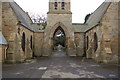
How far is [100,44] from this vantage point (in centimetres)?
1923

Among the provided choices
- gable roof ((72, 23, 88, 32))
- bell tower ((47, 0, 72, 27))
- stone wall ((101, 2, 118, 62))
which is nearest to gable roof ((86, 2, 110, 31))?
stone wall ((101, 2, 118, 62))

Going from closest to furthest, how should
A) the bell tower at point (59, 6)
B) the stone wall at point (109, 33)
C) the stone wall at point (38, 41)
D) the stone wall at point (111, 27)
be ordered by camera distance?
the stone wall at point (109, 33) → the stone wall at point (111, 27) → the stone wall at point (38, 41) → the bell tower at point (59, 6)

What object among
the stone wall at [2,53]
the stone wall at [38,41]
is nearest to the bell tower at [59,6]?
the stone wall at [38,41]

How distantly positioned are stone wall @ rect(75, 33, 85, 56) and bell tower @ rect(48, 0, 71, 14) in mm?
5540

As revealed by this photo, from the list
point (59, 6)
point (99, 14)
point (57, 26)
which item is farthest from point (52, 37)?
point (99, 14)

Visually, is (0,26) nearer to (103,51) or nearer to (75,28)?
(103,51)

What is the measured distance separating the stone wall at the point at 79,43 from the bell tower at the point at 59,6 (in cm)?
554

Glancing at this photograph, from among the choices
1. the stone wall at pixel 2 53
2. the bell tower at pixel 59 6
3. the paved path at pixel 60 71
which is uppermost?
the bell tower at pixel 59 6

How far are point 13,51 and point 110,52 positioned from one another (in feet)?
38.7

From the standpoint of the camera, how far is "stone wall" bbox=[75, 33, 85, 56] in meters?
30.1

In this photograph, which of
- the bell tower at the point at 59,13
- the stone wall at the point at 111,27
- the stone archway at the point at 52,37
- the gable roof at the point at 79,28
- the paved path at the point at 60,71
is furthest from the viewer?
the gable roof at the point at 79,28

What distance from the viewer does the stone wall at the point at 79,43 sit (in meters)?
30.1

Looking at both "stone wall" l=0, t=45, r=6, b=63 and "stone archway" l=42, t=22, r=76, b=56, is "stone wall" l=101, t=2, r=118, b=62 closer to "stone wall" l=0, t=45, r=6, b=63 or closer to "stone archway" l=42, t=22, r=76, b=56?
"stone archway" l=42, t=22, r=76, b=56

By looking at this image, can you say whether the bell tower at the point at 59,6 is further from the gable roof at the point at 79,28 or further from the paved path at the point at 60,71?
the paved path at the point at 60,71
